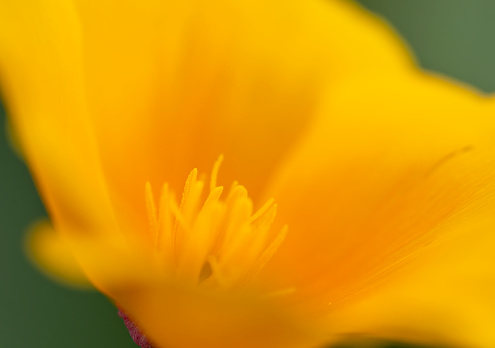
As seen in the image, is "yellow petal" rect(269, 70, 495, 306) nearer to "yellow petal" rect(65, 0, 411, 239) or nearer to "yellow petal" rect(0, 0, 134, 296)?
"yellow petal" rect(65, 0, 411, 239)

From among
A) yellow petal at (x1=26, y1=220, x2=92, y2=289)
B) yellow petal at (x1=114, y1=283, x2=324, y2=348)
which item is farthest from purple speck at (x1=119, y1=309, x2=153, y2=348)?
yellow petal at (x1=26, y1=220, x2=92, y2=289)

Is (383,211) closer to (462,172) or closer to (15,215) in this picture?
(462,172)

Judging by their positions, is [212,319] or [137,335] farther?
[137,335]

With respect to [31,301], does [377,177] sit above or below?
above

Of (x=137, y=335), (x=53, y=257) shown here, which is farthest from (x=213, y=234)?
(x=53, y=257)

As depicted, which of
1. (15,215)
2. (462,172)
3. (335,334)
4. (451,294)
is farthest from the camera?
(15,215)

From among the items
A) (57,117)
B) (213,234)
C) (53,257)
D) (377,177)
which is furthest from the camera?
(377,177)

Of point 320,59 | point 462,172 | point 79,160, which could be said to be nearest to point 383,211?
point 462,172

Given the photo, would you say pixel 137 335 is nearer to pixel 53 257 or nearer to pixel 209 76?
pixel 53 257

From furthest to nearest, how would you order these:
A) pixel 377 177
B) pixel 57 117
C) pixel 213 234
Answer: pixel 377 177 → pixel 213 234 → pixel 57 117
